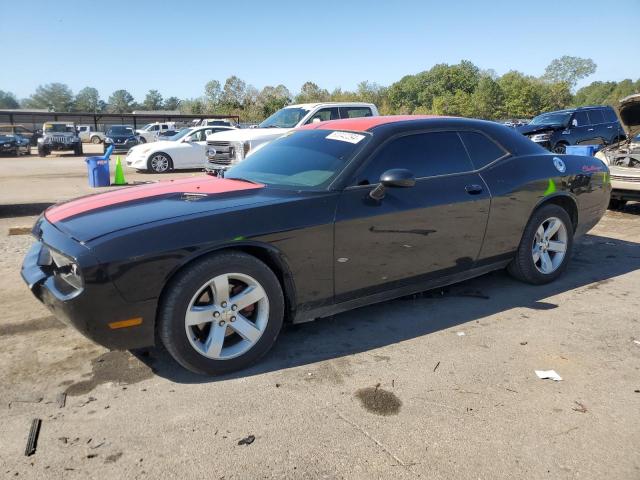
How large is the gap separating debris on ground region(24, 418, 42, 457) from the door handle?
3.33 m

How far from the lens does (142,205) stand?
10.8ft

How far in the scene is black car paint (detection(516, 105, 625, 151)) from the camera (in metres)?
15.4

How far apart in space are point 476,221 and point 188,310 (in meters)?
2.43

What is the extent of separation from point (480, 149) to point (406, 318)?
1615 mm

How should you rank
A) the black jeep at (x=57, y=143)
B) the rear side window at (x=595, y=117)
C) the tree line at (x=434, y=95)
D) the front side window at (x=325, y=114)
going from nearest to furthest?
the front side window at (x=325, y=114)
the rear side window at (x=595, y=117)
the black jeep at (x=57, y=143)
the tree line at (x=434, y=95)

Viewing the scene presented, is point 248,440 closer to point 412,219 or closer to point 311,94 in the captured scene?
point 412,219

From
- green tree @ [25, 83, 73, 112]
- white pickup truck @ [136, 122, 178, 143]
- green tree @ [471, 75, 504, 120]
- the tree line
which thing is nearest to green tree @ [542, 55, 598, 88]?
the tree line

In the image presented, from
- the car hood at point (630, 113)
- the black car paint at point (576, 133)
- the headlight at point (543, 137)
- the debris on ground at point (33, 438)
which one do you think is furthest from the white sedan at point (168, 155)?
the debris on ground at point (33, 438)

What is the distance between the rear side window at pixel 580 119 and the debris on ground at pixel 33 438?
1657 centimetres

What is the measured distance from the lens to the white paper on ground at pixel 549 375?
10.1ft

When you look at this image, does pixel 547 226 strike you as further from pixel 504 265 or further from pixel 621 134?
pixel 621 134

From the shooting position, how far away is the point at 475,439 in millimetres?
2482

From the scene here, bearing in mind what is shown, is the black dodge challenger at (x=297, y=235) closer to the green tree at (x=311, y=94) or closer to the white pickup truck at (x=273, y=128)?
the white pickup truck at (x=273, y=128)

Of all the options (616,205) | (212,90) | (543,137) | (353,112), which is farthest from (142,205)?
(212,90)
